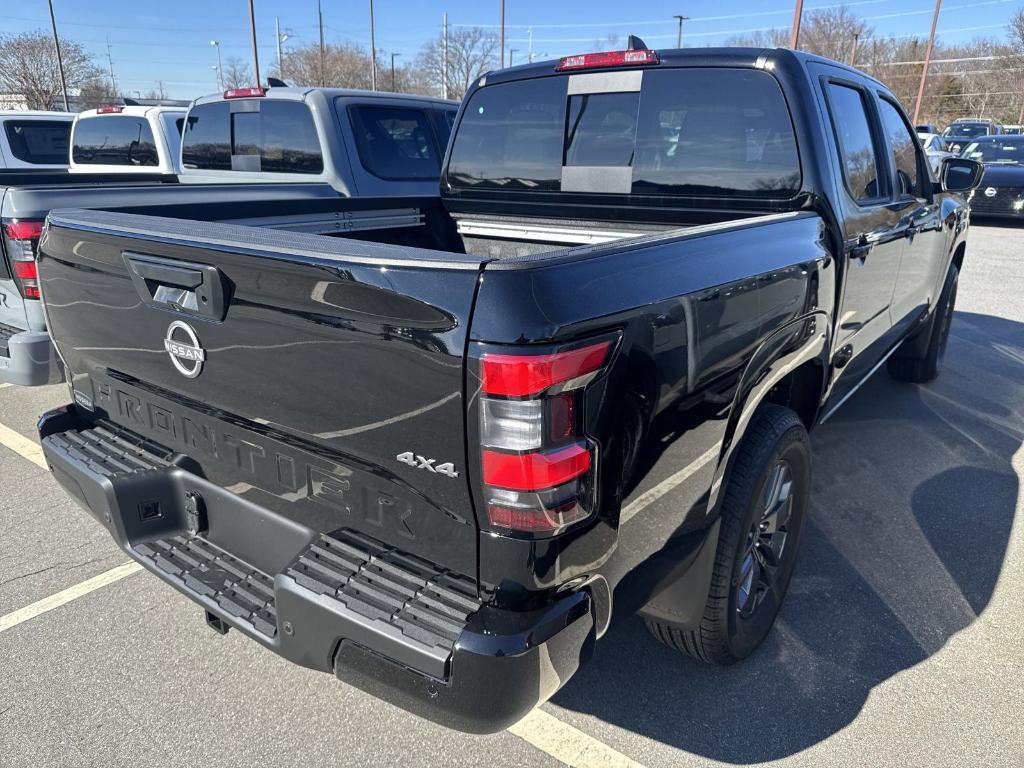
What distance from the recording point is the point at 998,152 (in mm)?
16953

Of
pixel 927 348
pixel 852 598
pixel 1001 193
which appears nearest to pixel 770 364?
pixel 852 598

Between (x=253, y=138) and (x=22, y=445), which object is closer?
(x=22, y=445)

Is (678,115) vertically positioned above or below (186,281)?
above

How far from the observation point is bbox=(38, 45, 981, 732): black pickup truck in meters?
1.60

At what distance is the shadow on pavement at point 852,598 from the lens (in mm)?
2457

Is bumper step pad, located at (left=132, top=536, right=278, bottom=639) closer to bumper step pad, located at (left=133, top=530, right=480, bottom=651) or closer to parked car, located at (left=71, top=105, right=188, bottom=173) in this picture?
bumper step pad, located at (left=133, top=530, right=480, bottom=651)

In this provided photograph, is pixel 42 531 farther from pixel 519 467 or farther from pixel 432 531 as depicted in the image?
pixel 519 467

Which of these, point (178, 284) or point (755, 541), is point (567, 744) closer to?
point (755, 541)

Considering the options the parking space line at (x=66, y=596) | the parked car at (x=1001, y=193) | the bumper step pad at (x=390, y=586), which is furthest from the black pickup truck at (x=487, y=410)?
the parked car at (x=1001, y=193)

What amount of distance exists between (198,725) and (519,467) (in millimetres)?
1561

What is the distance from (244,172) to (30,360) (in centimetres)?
281

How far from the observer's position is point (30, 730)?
2.36 meters

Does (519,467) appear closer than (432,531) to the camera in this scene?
Yes

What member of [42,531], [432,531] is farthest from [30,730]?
[432,531]
